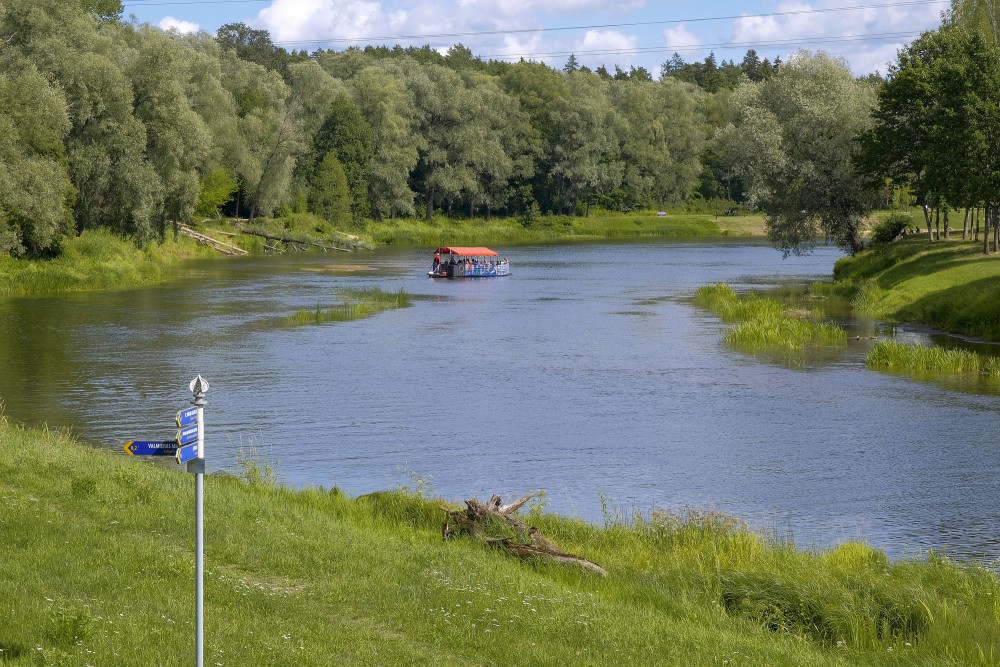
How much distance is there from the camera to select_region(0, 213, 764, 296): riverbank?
57.6m

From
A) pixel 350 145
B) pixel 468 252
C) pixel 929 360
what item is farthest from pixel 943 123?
pixel 350 145

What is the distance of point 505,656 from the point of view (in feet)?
31.0

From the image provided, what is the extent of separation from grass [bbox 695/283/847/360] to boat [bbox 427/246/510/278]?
88.3 feet

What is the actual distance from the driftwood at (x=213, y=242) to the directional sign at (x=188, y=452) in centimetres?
7969

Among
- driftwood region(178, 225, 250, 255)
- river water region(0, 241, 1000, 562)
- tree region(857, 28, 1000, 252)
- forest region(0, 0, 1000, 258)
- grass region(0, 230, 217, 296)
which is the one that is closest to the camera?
river water region(0, 241, 1000, 562)

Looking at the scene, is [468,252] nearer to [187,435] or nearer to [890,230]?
[890,230]

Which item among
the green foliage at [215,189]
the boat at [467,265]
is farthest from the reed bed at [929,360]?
the green foliage at [215,189]

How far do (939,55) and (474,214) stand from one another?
72244 millimetres

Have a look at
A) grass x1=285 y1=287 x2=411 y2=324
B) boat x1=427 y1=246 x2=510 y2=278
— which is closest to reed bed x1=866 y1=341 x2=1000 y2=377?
grass x1=285 y1=287 x2=411 y2=324

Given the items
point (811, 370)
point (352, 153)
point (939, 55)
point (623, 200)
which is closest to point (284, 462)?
point (811, 370)

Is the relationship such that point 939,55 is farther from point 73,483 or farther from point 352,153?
point 352,153

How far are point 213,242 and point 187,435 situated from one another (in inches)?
3211

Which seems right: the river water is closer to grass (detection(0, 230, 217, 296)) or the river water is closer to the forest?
grass (detection(0, 230, 217, 296))

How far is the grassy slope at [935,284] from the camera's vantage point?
1635 inches
